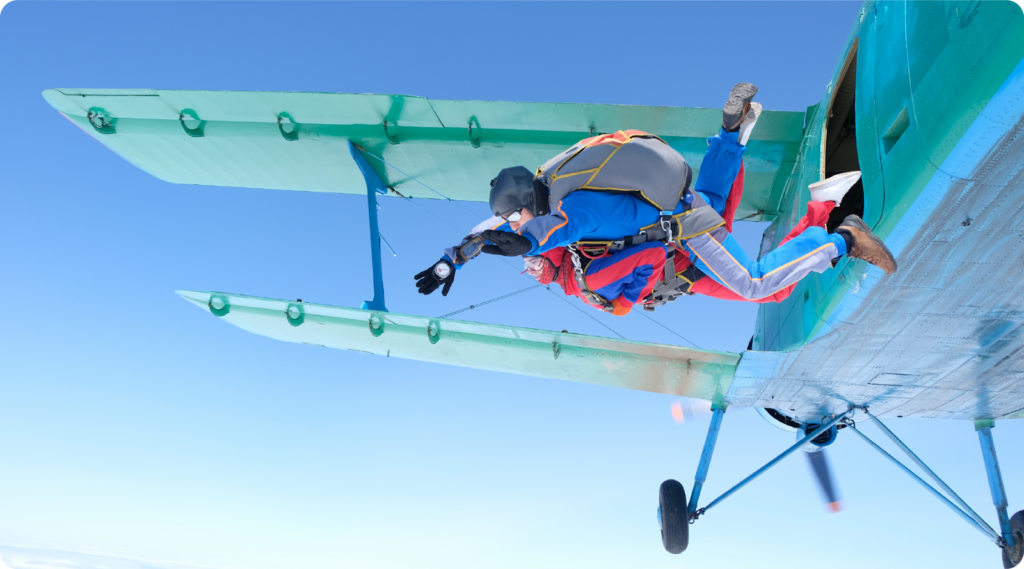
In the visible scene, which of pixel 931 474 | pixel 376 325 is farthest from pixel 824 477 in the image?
pixel 376 325

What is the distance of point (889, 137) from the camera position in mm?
3752

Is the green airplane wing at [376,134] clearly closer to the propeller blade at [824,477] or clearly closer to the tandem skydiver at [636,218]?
the tandem skydiver at [636,218]

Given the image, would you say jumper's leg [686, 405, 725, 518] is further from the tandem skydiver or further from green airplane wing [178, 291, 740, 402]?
the tandem skydiver

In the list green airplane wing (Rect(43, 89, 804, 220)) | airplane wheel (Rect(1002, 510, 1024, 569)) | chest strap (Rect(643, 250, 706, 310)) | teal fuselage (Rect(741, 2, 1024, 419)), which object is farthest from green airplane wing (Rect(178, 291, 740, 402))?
airplane wheel (Rect(1002, 510, 1024, 569))

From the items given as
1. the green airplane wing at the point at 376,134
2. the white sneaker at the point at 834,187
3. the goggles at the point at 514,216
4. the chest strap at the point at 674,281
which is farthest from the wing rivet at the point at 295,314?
the white sneaker at the point at 834,187

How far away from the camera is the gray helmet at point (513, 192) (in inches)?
148

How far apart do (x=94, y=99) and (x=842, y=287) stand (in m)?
6.19

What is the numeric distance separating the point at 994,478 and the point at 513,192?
643 cm

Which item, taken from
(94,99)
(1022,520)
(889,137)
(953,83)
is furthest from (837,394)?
(94,99)

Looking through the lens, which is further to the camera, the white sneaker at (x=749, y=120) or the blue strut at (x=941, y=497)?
the blue strut at (x=941, y=497)

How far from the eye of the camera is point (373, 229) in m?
5.44

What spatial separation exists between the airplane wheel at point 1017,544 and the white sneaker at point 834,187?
4.71 metres

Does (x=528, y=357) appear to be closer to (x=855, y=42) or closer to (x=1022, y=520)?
(x=855, y=42)

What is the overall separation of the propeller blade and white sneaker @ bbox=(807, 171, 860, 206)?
4.09 m
